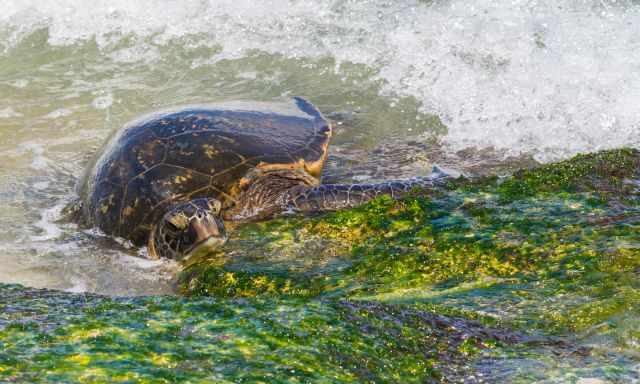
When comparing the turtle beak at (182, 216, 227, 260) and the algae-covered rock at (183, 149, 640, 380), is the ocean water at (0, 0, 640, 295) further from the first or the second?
the algae-covered rock at (183, 149, 640, 380)

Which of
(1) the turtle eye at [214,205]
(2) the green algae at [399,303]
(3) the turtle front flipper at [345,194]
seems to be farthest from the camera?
(3) the turtle front flipper at [345,194]

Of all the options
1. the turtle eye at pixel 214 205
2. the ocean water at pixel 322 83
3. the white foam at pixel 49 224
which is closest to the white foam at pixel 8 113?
the ocean water at pixel 322 83

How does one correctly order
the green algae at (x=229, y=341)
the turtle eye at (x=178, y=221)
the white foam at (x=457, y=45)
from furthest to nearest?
1. the white foam at (x=457, y=45)
2. the turtle eye at (x=178, y=221)
3. the green algae at (x=229, y=341)

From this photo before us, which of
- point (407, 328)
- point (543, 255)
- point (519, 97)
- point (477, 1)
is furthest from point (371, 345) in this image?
point (477, 1)

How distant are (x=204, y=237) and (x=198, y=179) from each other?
0.92 meters

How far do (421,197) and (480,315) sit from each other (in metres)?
1.52

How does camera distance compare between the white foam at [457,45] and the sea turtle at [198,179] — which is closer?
the sea turtle at [198,179]

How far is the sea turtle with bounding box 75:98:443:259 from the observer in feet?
17.7

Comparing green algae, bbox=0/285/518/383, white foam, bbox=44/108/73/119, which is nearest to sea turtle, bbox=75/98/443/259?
green algae, bbox=0/285/518/383

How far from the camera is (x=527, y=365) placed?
9.00 ft

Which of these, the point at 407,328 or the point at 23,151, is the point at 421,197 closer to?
the point at 407,328

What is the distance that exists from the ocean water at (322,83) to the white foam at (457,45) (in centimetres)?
2

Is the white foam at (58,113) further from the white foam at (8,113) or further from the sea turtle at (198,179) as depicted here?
the sea turtle at (198,179)

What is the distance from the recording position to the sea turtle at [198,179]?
17.7ft
